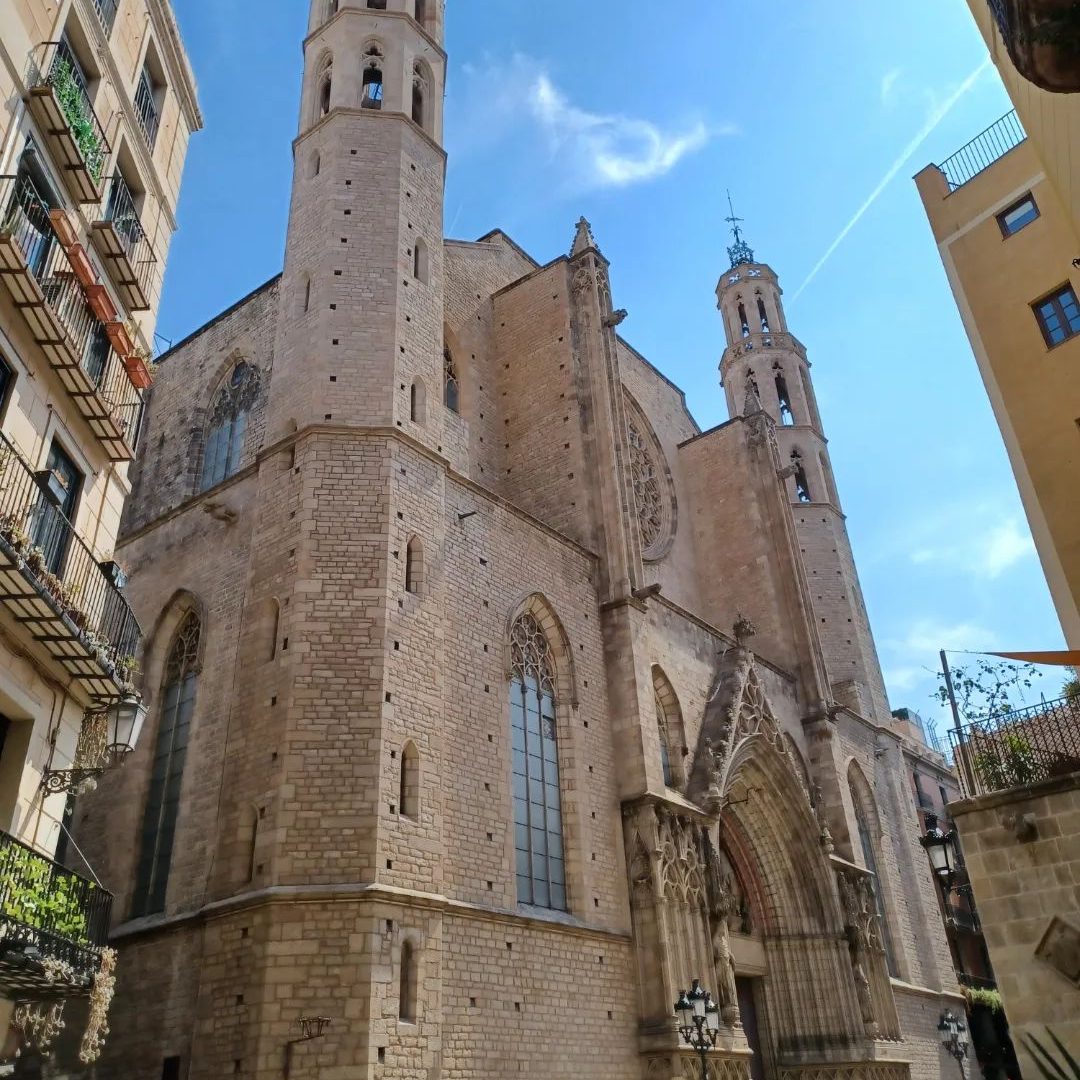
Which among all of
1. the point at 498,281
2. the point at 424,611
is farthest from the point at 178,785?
the point at 498,281

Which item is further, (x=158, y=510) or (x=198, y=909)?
(x=158, y=510)

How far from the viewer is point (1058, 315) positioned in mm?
13086

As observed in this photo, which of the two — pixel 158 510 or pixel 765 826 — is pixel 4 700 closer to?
pixel 158 510

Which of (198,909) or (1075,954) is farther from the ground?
(198,909)

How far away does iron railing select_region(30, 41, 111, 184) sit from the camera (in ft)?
30.7

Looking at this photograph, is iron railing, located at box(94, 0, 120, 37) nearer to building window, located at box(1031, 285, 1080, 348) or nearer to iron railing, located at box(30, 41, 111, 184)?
iron railing, located at box(30, 41, 111, 184)

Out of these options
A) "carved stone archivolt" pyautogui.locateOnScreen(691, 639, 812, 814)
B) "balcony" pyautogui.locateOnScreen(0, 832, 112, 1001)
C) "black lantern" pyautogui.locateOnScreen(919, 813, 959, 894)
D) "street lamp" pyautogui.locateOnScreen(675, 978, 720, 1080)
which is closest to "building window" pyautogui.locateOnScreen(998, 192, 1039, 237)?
"black lantern" pyautogui.locateOnScreen(919, 813, 959, 894)

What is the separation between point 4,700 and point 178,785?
19.2 feet

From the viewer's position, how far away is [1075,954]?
968 cm

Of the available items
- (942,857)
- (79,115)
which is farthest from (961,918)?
(79,115)

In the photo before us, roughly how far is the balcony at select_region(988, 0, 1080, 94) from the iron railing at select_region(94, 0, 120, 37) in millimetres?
8797

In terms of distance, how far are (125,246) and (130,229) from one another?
0.83 feet

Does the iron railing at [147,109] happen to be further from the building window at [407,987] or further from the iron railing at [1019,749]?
the iron railing at [1019,749]

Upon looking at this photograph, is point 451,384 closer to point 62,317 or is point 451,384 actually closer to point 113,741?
point 62,317
